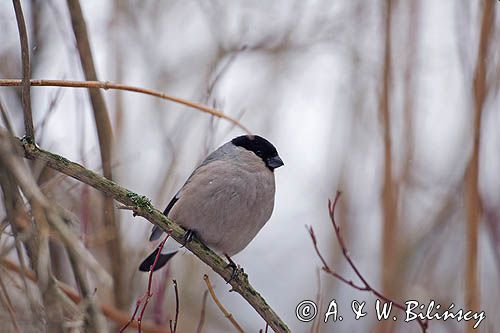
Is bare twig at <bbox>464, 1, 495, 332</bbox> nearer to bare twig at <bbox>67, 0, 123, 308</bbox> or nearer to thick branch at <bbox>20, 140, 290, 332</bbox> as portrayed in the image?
thick branch at <bbox>20, 140, 290, 332</bbox>

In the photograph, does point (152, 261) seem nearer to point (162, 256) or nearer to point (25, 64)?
point (162, 256)

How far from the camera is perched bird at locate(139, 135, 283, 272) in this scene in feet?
10.4

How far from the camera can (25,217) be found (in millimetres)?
1609

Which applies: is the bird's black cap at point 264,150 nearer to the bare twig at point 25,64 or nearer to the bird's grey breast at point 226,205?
the bird's grey breast at point 226,205

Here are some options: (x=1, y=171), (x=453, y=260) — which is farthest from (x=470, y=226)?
(x=453, y=260)

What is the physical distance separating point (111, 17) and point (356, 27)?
1.74 meters

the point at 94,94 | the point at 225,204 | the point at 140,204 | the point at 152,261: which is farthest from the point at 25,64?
the point at 152,261

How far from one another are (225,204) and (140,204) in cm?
103

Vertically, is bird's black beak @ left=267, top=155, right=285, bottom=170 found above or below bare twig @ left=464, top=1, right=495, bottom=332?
above

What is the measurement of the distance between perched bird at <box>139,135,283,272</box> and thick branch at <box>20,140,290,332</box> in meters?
0.47

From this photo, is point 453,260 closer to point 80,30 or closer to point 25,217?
point 80,30

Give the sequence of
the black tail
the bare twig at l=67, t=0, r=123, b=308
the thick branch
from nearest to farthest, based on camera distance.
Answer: the thick branch, the bare twig at l=67, t=0, r=123, b=308, the black tail

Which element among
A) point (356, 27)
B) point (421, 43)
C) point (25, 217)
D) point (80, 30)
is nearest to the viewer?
point (25, 217)

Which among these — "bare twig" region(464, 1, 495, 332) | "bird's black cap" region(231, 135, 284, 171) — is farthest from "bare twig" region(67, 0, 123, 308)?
"bare twig" region(464, 1, 495, 332)
